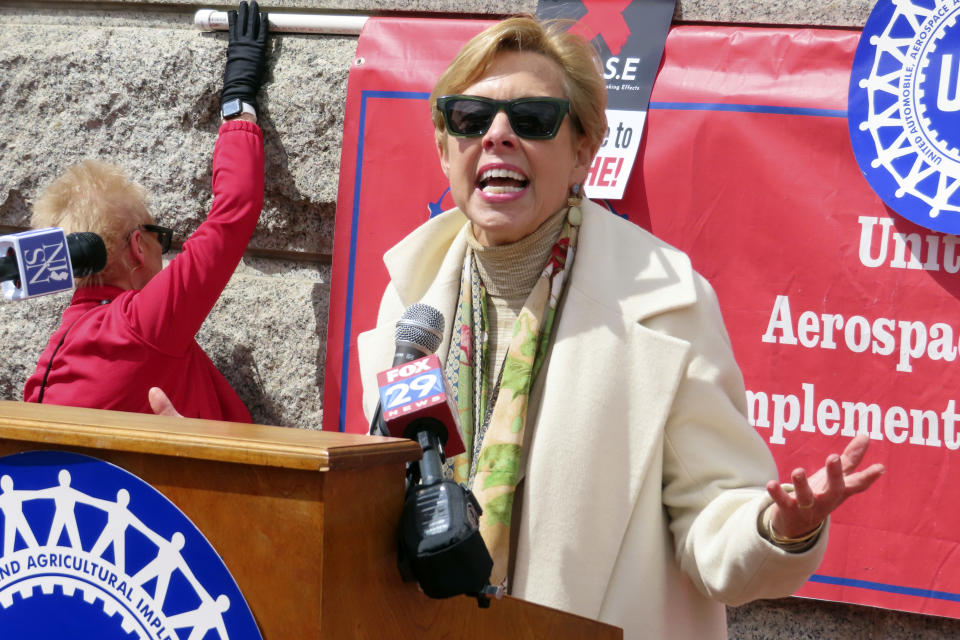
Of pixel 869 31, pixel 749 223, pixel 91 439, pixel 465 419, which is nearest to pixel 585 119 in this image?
pixel 465 419

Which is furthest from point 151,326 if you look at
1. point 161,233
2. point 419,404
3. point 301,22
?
point 419,404

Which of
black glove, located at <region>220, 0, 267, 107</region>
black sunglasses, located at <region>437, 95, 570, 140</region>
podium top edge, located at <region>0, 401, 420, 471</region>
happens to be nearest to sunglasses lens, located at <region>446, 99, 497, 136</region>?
black sunglasses, located at <region>437, 95, 570, 140</region>

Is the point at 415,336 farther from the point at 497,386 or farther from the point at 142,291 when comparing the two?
the point at 142,291

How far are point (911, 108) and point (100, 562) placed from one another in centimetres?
216

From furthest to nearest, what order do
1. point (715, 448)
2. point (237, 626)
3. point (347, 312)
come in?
point (347, 312), point (715, 448), point (237, 626)

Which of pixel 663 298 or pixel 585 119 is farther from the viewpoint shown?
pixel 585 119

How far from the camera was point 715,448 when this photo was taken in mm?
1708

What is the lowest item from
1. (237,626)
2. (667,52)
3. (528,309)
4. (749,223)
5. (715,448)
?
(237,626)

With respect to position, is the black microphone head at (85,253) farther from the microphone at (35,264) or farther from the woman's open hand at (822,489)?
the woman's open hand at (822,489)

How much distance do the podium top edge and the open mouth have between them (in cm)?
86

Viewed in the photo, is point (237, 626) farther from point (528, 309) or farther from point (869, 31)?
point (869, 31)

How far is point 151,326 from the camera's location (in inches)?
103

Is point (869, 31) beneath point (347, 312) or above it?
above

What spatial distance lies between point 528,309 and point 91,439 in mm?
988
